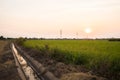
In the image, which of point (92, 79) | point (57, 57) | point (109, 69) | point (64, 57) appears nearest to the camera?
point (92, 79)

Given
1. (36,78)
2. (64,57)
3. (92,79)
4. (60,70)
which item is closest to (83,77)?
(92,79)

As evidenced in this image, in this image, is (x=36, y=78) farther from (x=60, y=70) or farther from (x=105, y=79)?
(x=105, y=79)

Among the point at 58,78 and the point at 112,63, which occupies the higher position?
the point at 112,63

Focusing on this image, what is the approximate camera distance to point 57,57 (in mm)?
14445

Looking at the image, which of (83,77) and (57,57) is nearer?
(83,77)

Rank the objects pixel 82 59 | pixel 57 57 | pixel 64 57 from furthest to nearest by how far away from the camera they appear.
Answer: pixel 57 57, pixel 64 57, pixel 82 59

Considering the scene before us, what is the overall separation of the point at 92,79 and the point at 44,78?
3204mm

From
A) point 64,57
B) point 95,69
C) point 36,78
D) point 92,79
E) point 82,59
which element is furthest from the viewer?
point 64,57

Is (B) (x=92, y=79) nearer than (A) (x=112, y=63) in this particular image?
Yes

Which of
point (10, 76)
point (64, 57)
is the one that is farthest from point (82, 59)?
point (10, 76)

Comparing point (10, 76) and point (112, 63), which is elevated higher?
point (112, 63)

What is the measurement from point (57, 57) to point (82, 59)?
128 inches

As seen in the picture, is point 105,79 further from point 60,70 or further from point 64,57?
point 64,57

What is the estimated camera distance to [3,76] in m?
9.66
